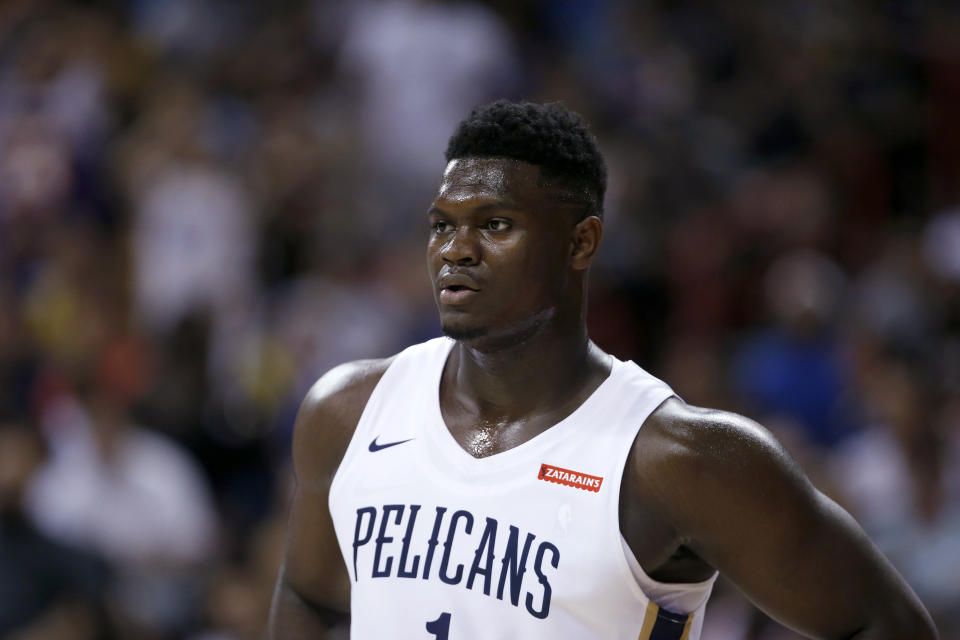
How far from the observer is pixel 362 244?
30.6 feet

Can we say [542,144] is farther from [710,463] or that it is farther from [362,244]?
[362,244]

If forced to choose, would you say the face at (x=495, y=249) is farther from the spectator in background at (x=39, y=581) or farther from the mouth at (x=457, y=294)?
the spectator in background at (x=39, y=581)

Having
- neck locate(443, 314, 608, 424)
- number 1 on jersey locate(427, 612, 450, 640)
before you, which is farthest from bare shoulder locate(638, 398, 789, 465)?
number 1 on jersey locate(427, 612, 450, 640)

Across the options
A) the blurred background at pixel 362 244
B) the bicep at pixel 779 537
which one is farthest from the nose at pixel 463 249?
the blurred background at pixel 362 244

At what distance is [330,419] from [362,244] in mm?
5831

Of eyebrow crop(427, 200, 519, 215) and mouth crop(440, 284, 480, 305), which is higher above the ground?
eyebrow crop(427, 200, 519, 215)

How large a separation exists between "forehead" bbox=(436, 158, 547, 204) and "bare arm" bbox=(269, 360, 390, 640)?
628mm

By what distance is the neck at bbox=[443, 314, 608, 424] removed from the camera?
3297mm

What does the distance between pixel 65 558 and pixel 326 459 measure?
372 cm

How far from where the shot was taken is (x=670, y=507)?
3047 mm

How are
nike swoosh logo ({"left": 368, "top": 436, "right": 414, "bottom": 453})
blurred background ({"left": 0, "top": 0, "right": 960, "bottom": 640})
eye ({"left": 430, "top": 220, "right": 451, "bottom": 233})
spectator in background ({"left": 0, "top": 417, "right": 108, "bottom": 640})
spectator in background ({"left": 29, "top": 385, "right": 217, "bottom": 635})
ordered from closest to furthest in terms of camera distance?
eye ({"left": 430, "top": 220, "right": 451, "bottom": 233}), nike swoosh logo ({"left": 368, "top": 436, "right": 414, "bottom": 453}), spectator in background ({"left": 0, "top": 417, "right": 108, "bottom": 640}), blurred background ({"left": 0, "top": 0, "right": 960, "bottom": 640}), spectator in background ({"left": 29, "top": 385, "right": 217, "bottom": 635})

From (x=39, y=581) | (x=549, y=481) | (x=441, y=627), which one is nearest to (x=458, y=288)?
(x=549, y=481)

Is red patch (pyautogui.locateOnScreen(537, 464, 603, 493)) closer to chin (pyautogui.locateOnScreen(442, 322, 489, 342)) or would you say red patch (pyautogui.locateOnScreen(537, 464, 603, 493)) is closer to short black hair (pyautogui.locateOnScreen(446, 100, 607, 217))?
chin (pyautogui.locateOnScreen(442, 322, 489, 342))


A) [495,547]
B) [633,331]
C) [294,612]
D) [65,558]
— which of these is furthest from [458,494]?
[633,331]
